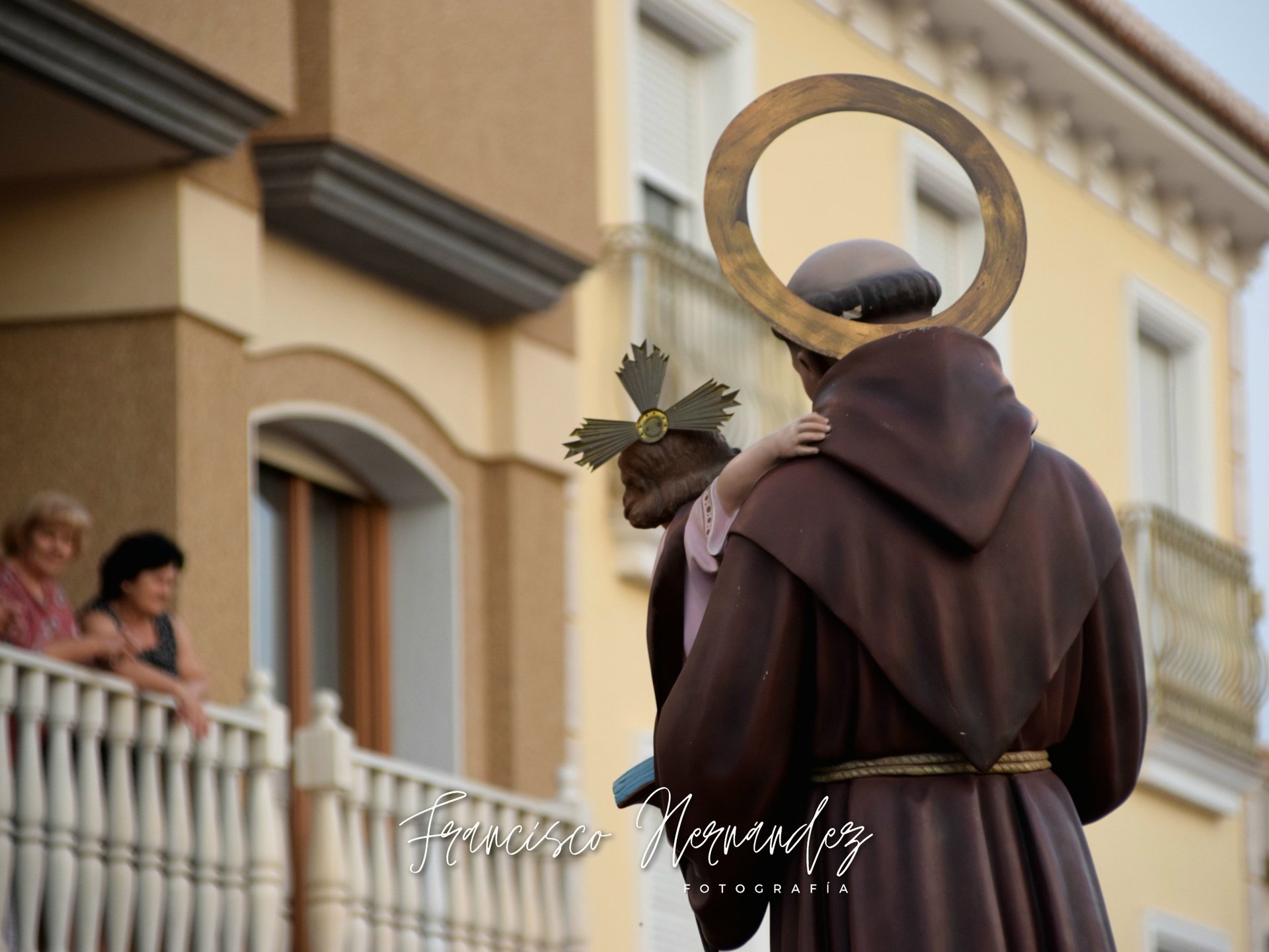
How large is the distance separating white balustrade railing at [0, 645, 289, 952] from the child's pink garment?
13.8 ft

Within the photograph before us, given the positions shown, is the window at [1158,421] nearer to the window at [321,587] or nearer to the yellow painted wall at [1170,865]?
the yellow painted wall at [1170,865]

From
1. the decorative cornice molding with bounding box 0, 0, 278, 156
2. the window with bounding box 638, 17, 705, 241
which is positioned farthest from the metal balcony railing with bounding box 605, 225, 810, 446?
the decorative cornice molding with bounding box 0, 0, 278, 156

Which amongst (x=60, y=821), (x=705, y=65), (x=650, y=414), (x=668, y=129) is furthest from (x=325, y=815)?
(x=705, y=65)

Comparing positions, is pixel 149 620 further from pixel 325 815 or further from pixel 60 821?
pixel 325 815

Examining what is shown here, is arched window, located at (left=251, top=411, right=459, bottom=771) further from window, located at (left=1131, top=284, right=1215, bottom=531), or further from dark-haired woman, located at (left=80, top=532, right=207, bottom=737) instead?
window, located at (left=1131, top=284, right=1215, bottom=531)

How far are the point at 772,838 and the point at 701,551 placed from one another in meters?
0.47

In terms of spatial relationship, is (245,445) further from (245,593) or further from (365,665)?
(365,665)

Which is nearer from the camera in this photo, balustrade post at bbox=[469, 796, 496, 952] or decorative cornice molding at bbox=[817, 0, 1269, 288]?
balustrade post at bbox=[469, 796, 496, 952]

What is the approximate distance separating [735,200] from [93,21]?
5384 millimetres

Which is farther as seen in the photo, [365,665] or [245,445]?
[365,665]

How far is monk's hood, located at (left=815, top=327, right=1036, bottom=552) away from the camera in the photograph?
12.7 feet

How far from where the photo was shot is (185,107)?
31.1ft

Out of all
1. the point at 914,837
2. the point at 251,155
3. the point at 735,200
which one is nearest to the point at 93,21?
the point at 251,155

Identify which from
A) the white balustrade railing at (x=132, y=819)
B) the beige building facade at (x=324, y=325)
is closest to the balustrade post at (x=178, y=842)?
the white balustrade railing at (x=132, y=819)
